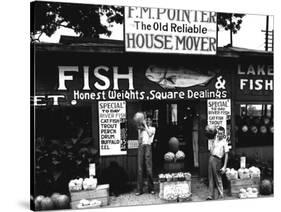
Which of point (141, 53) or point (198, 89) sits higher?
point (141, 53)

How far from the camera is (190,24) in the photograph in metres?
9.98

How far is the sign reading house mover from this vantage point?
9.51 metres

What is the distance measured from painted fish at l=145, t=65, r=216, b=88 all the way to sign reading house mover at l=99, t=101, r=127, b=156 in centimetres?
75

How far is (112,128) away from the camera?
9.59 m

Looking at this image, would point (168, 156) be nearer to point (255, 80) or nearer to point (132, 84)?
point (132, 84)

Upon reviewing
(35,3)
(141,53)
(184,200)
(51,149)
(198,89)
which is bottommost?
(184,200)

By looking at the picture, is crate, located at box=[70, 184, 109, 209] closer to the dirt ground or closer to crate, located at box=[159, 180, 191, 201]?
the dirt ground

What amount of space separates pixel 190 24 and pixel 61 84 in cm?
257

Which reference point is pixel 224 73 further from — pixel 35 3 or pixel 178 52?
pixel 35 3

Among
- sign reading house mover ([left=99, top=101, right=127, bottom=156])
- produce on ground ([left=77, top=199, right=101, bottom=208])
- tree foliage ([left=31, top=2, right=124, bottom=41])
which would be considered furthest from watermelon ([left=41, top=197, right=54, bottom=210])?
tree foliage ([left=31, top=2, right=124, bottom=41])

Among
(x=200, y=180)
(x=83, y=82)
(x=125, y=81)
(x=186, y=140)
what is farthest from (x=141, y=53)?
(x=200, y=180)

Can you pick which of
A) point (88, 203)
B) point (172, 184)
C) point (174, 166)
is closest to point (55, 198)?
point (88, 203)

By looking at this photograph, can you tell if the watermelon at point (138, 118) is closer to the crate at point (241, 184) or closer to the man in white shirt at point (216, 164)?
the man in white shirt at point (216, 164)

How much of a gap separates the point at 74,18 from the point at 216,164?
366cm
